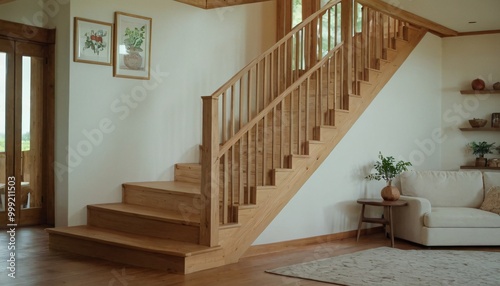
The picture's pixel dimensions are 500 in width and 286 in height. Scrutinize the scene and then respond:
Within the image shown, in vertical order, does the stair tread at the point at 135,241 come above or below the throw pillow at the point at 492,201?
below

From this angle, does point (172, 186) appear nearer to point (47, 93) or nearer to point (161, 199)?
point (161, 199)

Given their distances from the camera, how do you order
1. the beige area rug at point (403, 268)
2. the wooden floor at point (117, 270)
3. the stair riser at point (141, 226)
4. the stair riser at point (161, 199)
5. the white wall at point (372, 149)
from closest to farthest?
the wooden floor at point (117, 270)
the beige area rug at point (403, 268)
the stair riser at point (141, 226)
the stair riser at point (161, 199)
the white wall at point (372, 149)

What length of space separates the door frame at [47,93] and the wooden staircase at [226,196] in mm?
945

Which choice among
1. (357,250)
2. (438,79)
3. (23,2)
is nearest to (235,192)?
(357,250)

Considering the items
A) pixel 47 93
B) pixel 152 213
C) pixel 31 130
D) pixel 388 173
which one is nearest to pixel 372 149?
pixel 388 173

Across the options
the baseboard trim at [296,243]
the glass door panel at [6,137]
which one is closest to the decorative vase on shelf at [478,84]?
the baseboard trim at [296,243]

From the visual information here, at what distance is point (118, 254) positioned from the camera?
206 inches

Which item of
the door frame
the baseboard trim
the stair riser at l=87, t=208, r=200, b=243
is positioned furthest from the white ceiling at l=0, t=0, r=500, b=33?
the door frame

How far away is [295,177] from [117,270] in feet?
6.97

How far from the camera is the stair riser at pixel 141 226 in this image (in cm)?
527

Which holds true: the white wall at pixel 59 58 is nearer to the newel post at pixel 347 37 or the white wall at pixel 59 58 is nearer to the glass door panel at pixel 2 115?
the glass door panel at pixel 2 115

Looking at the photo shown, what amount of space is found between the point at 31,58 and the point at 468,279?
5316 millimetres

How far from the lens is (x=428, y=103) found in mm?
8055

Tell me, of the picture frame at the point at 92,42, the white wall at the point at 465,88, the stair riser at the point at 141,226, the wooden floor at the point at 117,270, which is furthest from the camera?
the white wall at the point at 465,88
